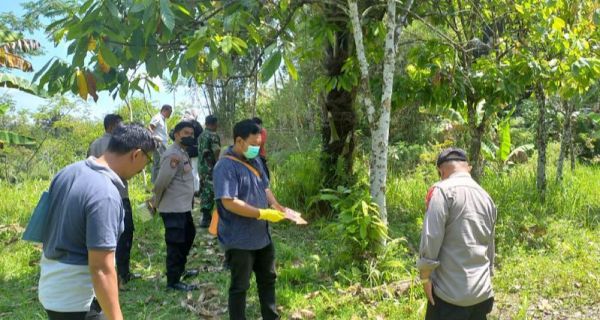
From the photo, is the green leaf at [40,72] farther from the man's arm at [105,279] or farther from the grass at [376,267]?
the grass at [376,267]

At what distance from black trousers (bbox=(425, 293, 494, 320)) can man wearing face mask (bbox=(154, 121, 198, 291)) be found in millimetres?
2807

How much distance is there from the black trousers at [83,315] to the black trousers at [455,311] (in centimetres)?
Answer: 195

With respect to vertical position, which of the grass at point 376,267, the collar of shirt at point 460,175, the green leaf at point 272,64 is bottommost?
the grass at point 376,267

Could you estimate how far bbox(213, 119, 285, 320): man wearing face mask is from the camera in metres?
3.81

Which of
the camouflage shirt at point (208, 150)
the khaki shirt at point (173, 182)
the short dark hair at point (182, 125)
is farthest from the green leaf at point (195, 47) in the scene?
the camouflage shirt at point (208, 150)

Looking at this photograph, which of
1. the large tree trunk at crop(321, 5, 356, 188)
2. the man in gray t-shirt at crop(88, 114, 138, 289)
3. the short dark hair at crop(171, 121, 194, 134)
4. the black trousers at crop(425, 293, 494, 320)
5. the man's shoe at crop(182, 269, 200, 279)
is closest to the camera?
the black trousers at crop(425, 293, 494, 320)

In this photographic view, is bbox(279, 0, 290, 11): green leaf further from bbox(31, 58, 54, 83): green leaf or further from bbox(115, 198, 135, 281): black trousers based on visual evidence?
bbox(115, 198, 135, 281): black trousers

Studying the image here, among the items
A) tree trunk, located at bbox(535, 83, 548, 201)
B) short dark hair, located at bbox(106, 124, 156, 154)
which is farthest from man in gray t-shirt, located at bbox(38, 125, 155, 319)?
tree trunk, located at bbox(535, 83, 548, 201)

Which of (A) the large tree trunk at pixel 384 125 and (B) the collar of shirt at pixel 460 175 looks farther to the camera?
(A) the large tree trunk at pixel 384 125

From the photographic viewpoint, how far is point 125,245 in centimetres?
545

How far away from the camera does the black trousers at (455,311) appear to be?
3146mm

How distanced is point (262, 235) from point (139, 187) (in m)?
7.16

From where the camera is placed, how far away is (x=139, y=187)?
10508 mm

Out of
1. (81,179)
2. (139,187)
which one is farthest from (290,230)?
(81,179)
